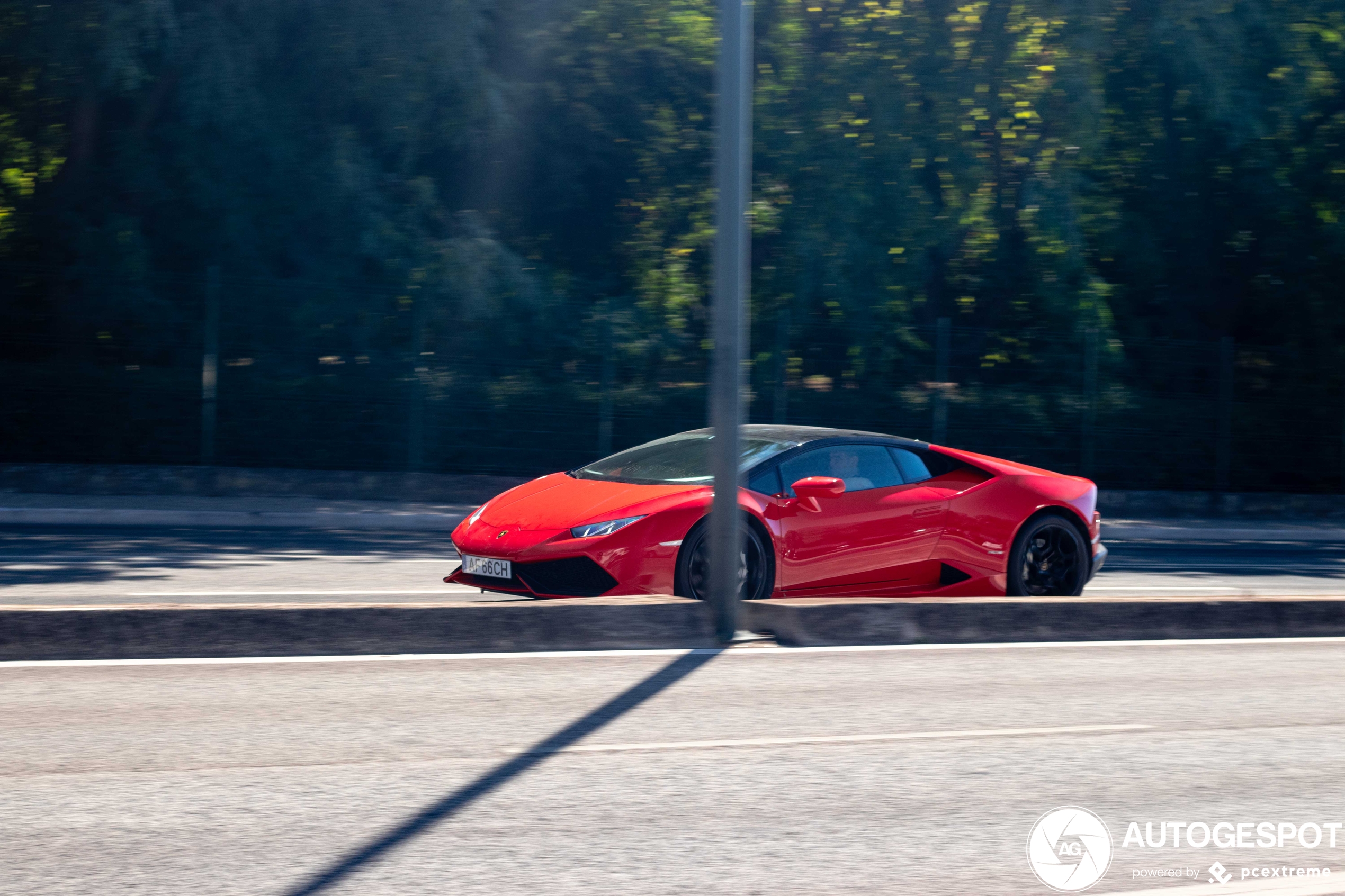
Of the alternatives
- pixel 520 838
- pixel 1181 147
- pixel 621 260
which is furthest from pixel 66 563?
pixel 1181 147

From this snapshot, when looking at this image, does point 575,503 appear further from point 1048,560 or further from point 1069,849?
point 1069,849

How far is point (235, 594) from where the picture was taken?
1055 cm

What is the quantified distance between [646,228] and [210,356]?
8082 millimetres

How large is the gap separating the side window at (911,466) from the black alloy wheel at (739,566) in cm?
139

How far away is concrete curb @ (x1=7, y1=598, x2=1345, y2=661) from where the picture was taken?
7.94 meters

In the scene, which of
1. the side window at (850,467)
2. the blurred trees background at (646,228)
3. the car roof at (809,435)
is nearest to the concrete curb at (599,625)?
the side window at (850,467)

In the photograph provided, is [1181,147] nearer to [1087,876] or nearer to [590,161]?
[590,161]

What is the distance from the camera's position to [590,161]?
24.1 m

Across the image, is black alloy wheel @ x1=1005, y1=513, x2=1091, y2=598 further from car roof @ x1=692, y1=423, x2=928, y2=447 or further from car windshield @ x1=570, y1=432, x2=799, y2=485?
car windshield @ x1=570, y1=432, x2=799, y2=485

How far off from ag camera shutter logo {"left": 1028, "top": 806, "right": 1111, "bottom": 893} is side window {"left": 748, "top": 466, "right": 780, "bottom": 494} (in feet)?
15.1

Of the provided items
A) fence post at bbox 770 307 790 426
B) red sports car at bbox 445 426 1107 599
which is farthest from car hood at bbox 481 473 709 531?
fence post at bbox 770 307 790 426

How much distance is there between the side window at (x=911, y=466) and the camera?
1035cm

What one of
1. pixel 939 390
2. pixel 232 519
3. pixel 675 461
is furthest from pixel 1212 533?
pixel 232 519

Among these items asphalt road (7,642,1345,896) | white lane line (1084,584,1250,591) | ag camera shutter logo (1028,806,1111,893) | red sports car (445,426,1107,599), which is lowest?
ag camera shutter logo (1028,806,1111,893)
